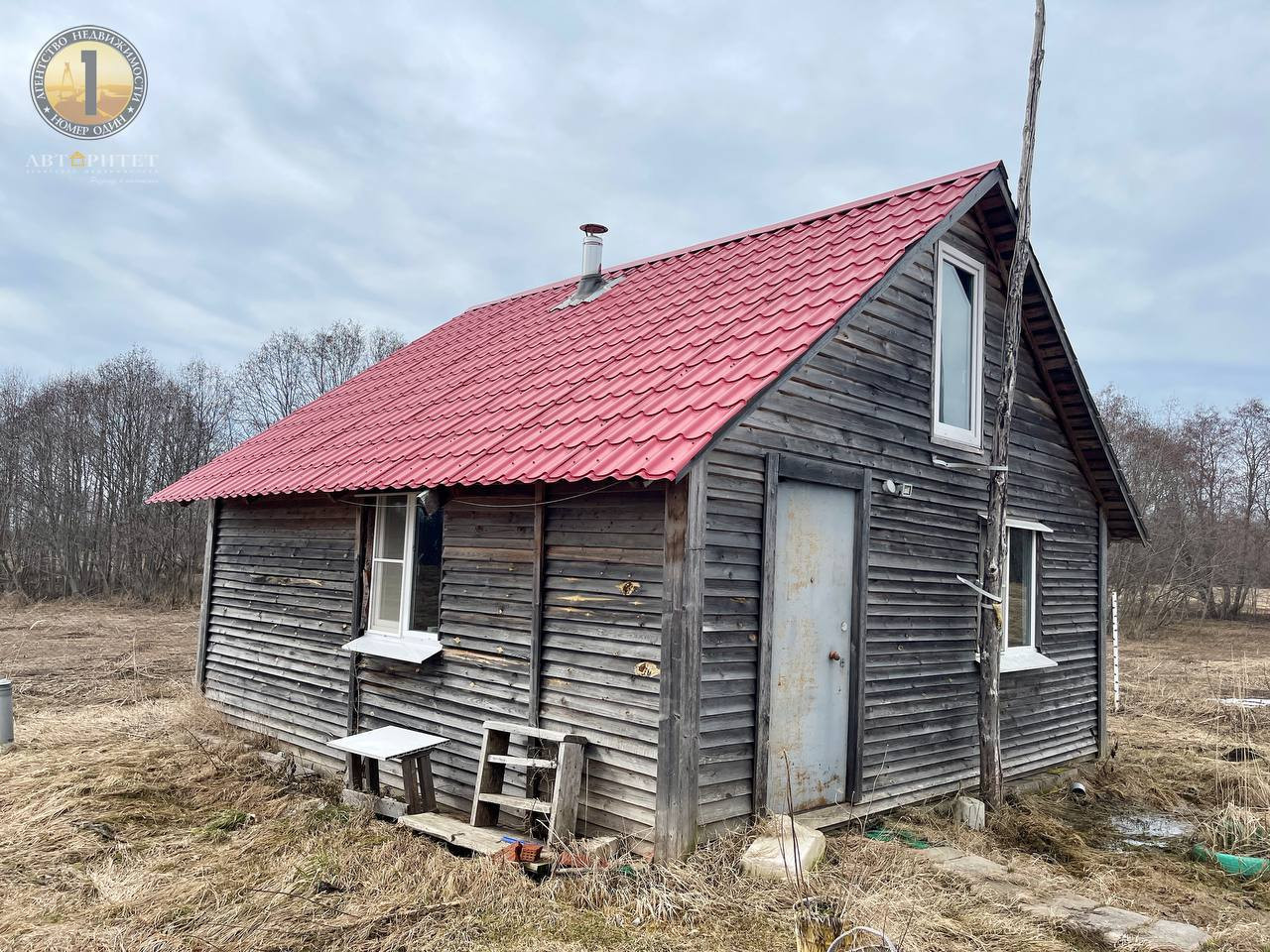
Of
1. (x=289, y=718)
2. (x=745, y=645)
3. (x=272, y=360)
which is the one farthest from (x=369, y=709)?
(x=272, y=360)

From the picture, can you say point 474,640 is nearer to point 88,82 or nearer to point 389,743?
point 389,743

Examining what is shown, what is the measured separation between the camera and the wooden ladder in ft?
18.6

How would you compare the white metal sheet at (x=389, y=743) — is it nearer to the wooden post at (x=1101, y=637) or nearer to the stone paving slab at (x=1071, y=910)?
the stone paving slab at (x=1071, y=910)

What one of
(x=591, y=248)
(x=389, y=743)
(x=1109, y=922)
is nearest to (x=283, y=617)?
(x=389, y=743)

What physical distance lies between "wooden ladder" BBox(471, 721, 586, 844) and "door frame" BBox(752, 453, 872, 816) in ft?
3.96

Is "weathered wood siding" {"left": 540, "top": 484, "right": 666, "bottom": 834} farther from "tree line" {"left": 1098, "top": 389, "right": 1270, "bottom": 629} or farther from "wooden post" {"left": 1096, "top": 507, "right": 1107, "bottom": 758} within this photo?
"tree line" {"left": 1098, "top": 389, "right": 1270, "bottom": 629}

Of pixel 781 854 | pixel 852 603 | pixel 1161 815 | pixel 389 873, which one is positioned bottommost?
pixel 1161 815

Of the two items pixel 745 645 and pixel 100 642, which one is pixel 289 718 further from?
pixel 100 642

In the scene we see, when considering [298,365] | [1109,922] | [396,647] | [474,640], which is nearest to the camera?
[1109,922]

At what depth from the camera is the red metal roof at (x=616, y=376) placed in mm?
5758

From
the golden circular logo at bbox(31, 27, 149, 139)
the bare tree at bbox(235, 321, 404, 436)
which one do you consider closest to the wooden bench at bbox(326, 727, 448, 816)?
the golden circular logo at bbox(31, 27, 149, 139)

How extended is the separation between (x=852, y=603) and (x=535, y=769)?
105 inches

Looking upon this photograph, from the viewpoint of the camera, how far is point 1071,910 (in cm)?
505

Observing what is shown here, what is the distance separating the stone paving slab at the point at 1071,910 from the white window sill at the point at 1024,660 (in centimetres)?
285
